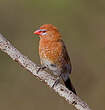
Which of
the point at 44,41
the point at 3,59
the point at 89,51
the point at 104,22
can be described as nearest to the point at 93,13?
the point at 104,22

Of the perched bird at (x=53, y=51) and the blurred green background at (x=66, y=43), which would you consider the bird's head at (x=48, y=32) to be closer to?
the perched bird at (x=53, y=51)

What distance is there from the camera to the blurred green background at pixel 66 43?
8.54 metres

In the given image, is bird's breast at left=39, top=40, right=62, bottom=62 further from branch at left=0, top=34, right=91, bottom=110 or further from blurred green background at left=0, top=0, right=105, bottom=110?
blurred green background at left=0, top=0, right=105, bottom=110

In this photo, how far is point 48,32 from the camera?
545 cm

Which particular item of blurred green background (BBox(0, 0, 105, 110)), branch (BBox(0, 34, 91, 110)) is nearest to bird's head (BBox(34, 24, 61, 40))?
branch (BBox(0, 34, 91, 110))

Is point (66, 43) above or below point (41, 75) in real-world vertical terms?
above

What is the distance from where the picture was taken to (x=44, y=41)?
5.62m

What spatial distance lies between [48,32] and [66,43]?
3.67m

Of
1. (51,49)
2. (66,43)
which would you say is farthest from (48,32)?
(66,43)

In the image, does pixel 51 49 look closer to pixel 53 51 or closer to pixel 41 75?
pixel 53 51

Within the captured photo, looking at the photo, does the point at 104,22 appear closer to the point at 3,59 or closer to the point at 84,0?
the point at 84,0

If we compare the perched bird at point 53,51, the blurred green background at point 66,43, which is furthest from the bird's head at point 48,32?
the blurred green background at point 66,43

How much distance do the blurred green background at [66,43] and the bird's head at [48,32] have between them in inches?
117

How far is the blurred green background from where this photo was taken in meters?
8.54
